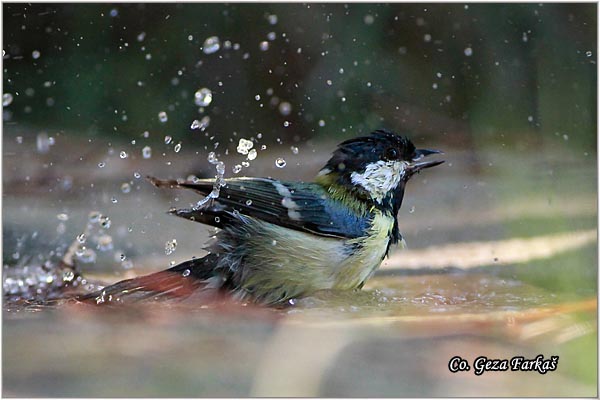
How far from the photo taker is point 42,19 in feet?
14.2

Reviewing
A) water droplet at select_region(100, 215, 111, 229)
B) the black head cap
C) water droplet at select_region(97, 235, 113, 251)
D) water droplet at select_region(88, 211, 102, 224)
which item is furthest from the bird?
water droplet at select_region(88, 211, 102, 224)

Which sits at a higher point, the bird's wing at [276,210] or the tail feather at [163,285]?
the bird's wing at [276,210]

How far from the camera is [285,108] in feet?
15.1

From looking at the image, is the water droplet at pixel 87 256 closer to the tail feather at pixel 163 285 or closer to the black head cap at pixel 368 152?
the tail feather at pixel 163 285

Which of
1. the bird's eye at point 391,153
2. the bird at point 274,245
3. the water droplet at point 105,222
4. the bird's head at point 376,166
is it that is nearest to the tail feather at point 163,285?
the bird at point 274,245

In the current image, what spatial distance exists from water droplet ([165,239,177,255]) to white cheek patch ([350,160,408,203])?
3.38ft

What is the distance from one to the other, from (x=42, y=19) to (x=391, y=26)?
2.01 metres

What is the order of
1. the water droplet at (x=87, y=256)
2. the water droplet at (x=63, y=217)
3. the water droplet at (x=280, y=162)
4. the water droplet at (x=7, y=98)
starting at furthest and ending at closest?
the water droplet at (x=280, y=162) → the water droplet at (x=7, y=98) → the water droplet at (x=63, y=217) → the water droplet at (x=87, y=256)

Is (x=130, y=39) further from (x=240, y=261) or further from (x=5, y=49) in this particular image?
(x=240, y=261)

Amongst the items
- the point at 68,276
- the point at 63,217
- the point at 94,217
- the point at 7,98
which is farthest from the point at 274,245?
the point at 7,98

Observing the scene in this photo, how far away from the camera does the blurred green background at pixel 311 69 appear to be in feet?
14.2

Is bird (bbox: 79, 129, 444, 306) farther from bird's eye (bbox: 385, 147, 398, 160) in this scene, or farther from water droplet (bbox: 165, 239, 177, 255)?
water droplet (bbox: 165, 239, 177, 255)

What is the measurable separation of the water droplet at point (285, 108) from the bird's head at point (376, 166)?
1842 millimetres

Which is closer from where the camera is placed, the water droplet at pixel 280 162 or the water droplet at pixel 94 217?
the water droplet at pixel 94 217
